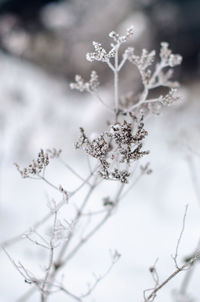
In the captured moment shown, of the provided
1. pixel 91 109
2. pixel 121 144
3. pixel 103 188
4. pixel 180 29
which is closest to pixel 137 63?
pixel 121 144

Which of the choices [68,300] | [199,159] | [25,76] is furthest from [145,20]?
[68,300]

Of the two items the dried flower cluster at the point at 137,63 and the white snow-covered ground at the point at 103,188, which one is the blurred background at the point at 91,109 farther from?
the dried flower cluster at the point at 137,63

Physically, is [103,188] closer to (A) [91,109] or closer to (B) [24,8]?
(A) [91,109]

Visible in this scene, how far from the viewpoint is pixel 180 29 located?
6.70 meters

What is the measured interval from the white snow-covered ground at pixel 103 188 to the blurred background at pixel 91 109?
0.05 ft

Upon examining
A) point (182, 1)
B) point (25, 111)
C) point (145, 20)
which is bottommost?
point (25, 111)

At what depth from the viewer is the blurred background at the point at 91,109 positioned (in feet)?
12.5

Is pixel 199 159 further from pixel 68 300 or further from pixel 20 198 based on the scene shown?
pixel 68 300

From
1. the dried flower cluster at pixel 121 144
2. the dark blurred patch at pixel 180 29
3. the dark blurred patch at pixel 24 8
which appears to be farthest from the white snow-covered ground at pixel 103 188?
the dark blurred patch at pixel 24 8

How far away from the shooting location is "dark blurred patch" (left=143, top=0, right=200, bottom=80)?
6598mm

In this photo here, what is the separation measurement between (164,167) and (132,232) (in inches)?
63.9

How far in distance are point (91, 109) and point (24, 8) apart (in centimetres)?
349

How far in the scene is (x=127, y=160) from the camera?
1.53 metres

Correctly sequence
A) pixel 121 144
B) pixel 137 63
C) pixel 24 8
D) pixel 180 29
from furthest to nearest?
pixel 24 8 < pixel 180 29 < pixel 137 63 < pixel 121 144
